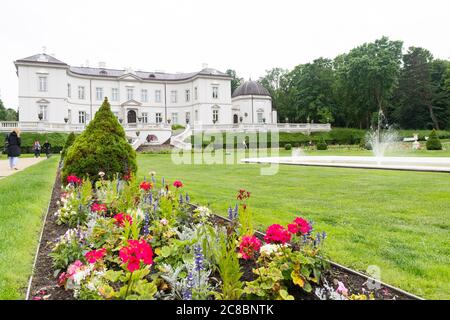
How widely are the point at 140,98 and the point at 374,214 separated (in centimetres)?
4923

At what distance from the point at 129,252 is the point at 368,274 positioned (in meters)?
2.38

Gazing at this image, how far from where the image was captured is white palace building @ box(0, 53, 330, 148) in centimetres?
4262

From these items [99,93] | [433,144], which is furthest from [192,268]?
[99,93]

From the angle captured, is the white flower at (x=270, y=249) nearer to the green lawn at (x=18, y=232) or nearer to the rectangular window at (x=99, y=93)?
the green lawn at (x=18, y=232)

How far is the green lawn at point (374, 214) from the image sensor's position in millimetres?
3785

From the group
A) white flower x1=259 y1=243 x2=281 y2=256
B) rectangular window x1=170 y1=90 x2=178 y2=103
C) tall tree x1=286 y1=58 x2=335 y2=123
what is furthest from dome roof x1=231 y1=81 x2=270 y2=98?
white flower x1=259 y1=243 x2=281 y2=256

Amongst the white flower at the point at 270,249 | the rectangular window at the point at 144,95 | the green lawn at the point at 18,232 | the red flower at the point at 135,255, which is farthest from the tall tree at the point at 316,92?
the red flower at the point at 135,255

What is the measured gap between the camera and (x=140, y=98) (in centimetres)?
5225

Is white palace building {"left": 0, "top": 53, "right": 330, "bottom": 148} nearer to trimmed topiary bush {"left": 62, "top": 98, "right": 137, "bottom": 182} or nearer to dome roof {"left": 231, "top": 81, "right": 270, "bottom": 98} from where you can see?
dome roof {"left": 231, "top": 81, "right": 270, "bottom": 98}

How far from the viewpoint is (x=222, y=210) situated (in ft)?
22.2

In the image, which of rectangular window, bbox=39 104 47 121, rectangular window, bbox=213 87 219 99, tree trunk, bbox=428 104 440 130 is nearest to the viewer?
rectangular window, bbox=39 104 47 121

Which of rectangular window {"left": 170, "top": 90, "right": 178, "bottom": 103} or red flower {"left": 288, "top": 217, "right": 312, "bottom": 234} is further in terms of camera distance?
rectangular window {"left": 170, "top": 90, "right": 178, "bottom": 103}

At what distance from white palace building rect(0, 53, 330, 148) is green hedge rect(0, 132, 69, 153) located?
2.73 metres

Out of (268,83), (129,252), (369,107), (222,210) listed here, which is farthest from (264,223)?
(268,83)
